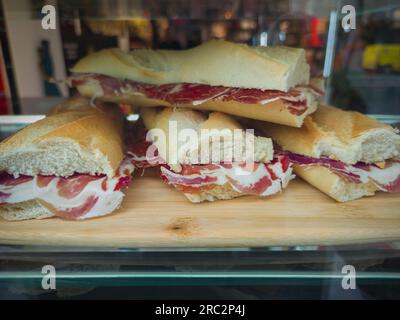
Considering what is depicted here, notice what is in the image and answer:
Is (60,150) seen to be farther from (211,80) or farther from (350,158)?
(350,158)

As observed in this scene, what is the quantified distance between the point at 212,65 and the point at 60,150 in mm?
502

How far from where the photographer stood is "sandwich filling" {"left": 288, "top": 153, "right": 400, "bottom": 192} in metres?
0.91

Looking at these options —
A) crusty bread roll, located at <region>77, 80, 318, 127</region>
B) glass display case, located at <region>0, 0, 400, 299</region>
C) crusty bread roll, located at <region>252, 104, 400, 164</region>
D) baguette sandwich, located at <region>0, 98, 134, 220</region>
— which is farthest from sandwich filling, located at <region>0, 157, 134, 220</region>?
crusty bread roll, located at <region>252, 104, 400, 164</region>

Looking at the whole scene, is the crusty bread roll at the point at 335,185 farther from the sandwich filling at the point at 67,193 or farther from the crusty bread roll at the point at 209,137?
the sandwich filling at the point at 67,193

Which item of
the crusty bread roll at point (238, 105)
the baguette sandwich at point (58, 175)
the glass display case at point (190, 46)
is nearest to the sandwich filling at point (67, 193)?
the baguette sandwich at point (58, 175)

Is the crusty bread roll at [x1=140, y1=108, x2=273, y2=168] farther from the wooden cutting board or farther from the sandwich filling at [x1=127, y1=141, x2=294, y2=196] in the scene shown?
the wooden cutting board

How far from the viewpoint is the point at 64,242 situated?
775 mm

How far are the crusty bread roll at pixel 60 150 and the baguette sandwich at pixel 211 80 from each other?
8.2 inches

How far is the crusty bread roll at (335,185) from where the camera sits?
0.90 meters

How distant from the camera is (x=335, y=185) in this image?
0.90m

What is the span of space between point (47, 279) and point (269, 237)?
0.52 m
